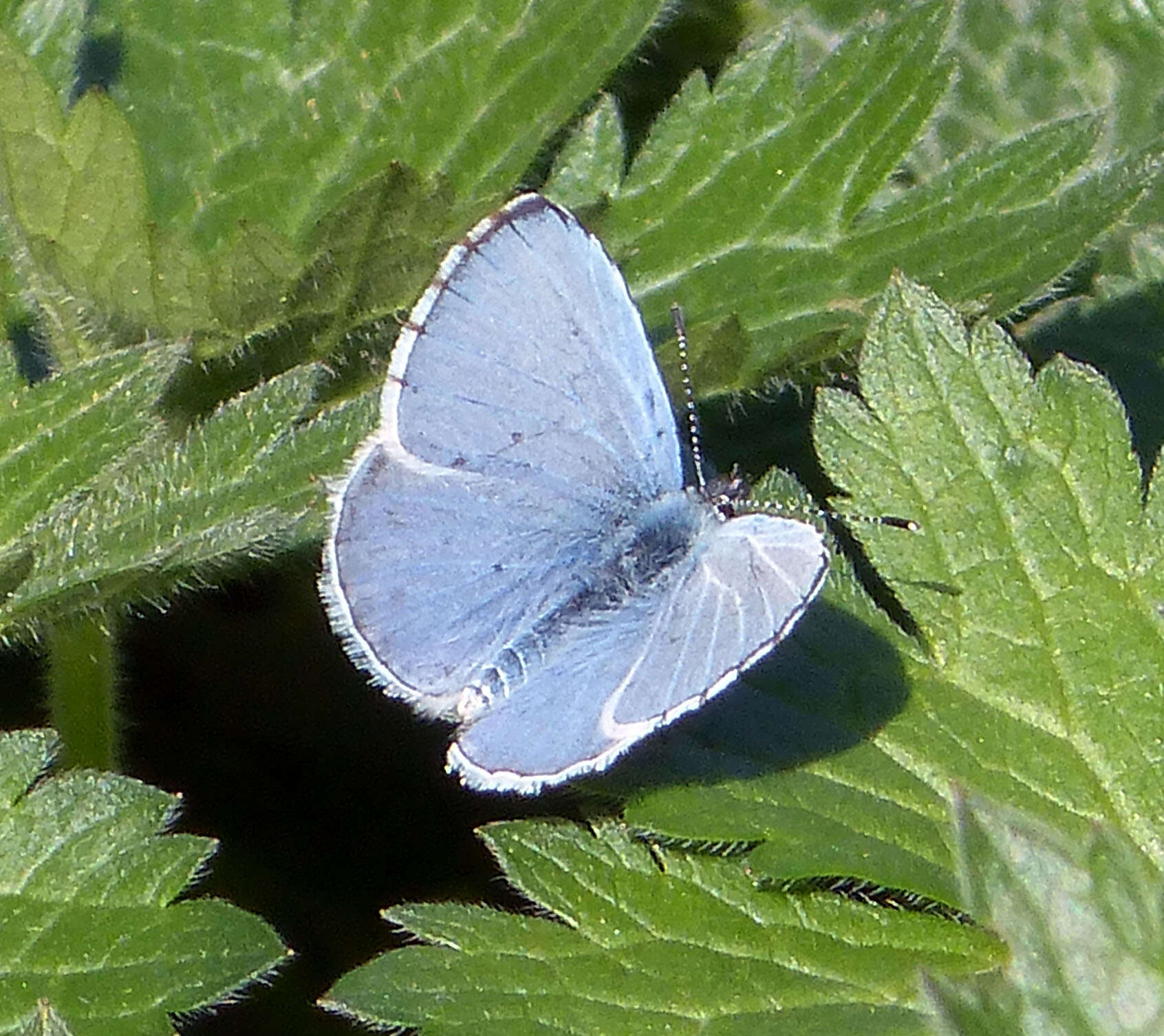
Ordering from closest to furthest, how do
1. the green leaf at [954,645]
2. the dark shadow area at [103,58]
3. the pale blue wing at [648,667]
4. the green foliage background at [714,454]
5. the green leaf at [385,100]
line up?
1. the pale blue wing at [648,667]
2. the green foliage background at [714,454]
3. the green leaf at [954,645]
4. the green leaf at [385,100]
5. the dark shadow area at [103,58]

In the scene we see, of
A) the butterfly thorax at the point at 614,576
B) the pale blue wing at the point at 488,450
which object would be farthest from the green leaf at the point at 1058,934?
the pale blue wing at the point at 488,450

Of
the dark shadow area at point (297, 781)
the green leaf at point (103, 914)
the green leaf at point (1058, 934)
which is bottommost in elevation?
the dark shadow area at point (297, 781)

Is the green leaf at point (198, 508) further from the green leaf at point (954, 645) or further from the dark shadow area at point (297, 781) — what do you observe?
the green leaf at point (954, 645)

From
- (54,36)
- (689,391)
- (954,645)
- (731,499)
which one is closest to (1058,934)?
(954,645)

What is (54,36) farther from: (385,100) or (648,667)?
(648,667)

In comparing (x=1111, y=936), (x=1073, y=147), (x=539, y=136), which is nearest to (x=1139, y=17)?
(x=1073, y=147)

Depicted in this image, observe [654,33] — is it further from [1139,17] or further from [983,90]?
[1139,17]

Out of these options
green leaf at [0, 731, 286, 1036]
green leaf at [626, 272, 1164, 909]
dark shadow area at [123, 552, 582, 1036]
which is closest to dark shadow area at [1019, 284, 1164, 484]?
green leaf at [626, 272, 1164, 909]

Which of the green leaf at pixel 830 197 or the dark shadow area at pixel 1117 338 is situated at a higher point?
the green leaf at pixel 830 197
